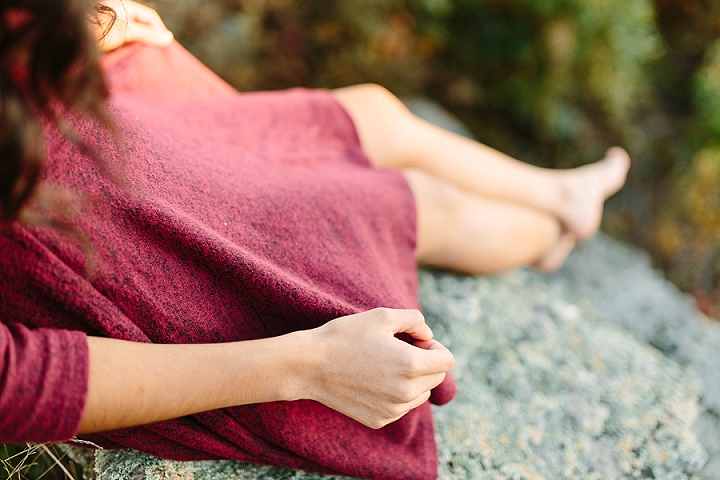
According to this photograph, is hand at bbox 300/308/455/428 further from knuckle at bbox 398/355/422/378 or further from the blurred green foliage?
the blurred green foliage

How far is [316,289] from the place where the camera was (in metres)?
0.84

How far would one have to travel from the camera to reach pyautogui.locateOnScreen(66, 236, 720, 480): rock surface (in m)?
1.06

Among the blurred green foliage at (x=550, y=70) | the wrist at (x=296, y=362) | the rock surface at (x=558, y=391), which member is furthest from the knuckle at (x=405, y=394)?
the blurred green foliage at (x=550, y=70)

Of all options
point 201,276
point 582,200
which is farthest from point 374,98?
point 201,276

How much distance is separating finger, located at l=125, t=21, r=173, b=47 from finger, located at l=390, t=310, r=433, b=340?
2.79 ft

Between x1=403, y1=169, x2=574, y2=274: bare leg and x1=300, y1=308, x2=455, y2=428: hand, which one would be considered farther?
x1=403, y1=169, x2=574, y2=274: bare leg

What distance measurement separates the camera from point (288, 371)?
28.2 inches

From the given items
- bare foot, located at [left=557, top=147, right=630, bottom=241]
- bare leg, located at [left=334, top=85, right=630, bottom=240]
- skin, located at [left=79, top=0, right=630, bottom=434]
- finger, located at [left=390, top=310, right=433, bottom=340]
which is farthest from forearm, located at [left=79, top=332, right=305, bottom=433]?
bare foot, located at [left=557, top=147, right=630, bottom=241]

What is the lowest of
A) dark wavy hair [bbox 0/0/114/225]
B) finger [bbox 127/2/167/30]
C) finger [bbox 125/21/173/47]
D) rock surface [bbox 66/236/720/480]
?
rock surface [bbox 66/236/720/480]

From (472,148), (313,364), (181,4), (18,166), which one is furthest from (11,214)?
(181,4)

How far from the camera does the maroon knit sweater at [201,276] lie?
614mm

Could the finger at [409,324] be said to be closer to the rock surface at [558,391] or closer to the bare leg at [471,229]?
the rock surface at [558,391]

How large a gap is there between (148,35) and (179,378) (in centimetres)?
89

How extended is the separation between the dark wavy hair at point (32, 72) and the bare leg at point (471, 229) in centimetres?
86
